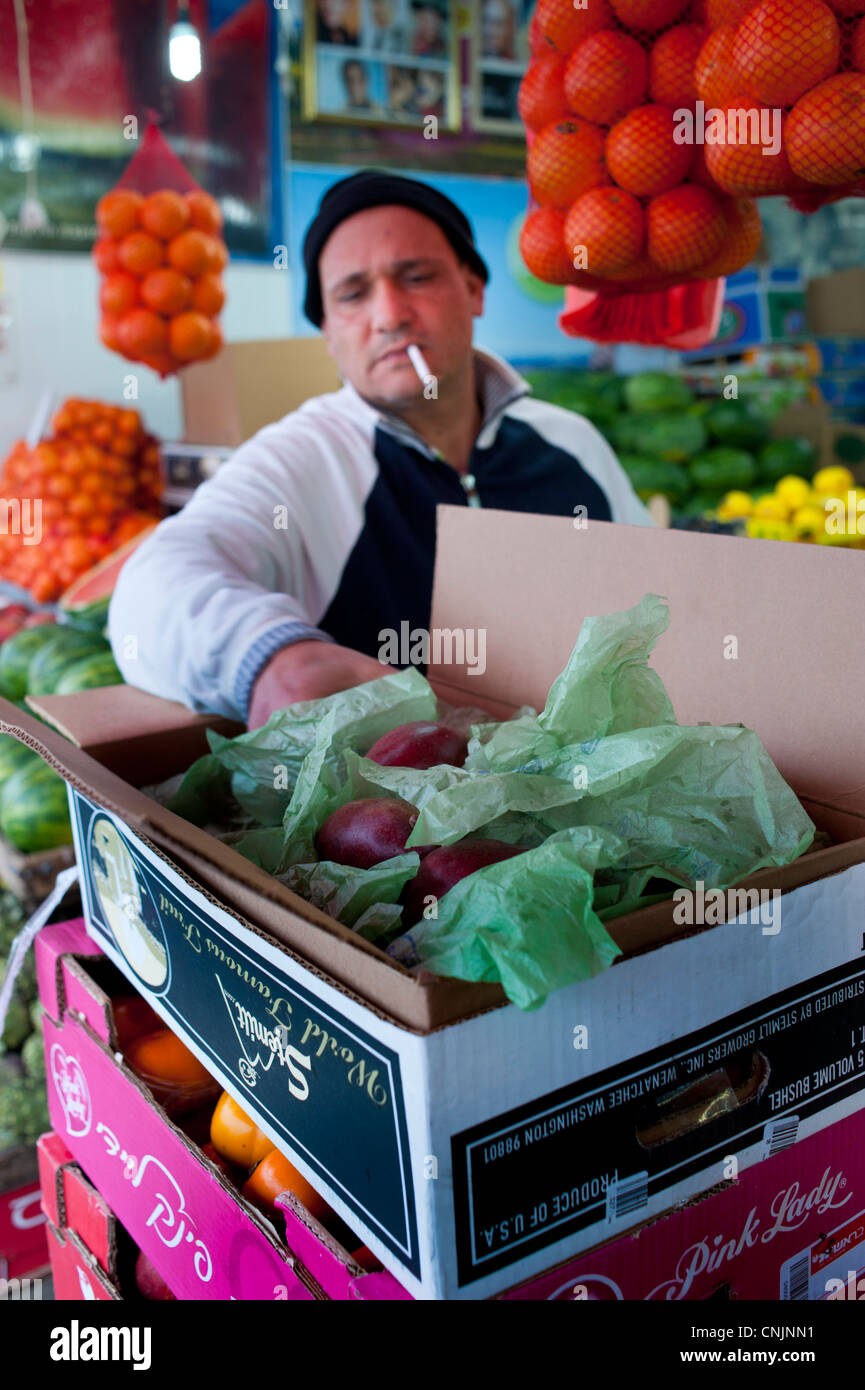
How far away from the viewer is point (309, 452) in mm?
1825

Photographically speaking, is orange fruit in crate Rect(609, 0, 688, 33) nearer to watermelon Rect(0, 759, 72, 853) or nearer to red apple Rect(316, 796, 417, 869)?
red apple Rect(316, 796, 417, 869)

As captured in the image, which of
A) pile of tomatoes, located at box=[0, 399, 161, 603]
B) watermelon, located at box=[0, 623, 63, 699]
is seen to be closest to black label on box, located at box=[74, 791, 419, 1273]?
watermelon, located at box=[0, 623, 63, 699]

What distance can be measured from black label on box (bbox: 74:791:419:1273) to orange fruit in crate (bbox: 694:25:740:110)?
2.71ft

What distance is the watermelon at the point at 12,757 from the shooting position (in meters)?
1.71

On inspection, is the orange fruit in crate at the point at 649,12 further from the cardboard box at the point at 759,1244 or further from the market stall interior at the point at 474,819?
the cardboard box at the point at 759,1244

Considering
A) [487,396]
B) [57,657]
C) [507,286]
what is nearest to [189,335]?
[487,396]

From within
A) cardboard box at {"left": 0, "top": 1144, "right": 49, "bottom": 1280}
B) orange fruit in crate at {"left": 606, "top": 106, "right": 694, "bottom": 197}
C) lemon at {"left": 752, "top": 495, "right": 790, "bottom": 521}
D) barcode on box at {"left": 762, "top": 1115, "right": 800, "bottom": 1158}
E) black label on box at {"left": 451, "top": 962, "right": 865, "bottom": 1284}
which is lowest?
cardboard box at {"left": 0, "top": 1144, "right": 49, "bottom": 1280}

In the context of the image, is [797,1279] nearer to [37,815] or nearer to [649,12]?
[649,12]

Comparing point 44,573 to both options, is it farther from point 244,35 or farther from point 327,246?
point 244,35

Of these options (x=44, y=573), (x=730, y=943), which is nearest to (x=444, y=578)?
(x=730, y=943)

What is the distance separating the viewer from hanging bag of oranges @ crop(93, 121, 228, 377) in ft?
8.17

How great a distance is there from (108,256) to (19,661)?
3.72ft

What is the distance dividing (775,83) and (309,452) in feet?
3.61

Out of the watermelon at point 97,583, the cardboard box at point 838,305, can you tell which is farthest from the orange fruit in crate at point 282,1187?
the cardboard box at point 838,305
